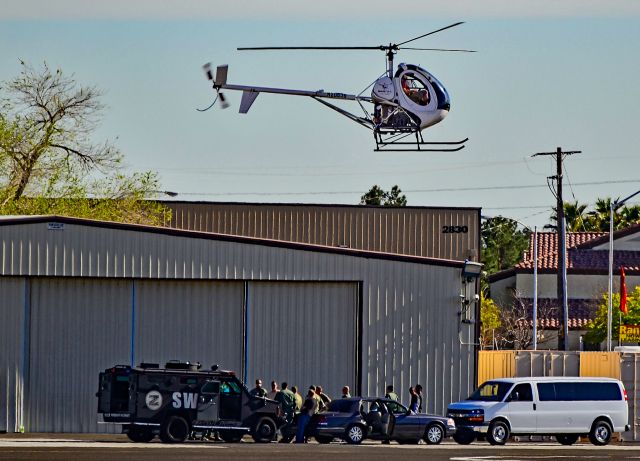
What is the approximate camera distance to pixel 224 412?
34.8 meters

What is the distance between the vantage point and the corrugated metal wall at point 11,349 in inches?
1549

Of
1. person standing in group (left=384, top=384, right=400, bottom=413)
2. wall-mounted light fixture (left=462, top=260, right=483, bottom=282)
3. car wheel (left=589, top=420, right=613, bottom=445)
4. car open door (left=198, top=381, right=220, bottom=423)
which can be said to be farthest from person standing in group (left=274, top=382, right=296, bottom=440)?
car wheel (left=589, top=420, right=613, bottom=445)

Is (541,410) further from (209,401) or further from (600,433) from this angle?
(209,401)

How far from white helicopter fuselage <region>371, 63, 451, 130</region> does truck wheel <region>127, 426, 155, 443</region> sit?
10306 mm

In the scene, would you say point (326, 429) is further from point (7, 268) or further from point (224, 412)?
point (7, 268)

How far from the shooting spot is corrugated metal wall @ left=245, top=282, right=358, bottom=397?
1587 inches

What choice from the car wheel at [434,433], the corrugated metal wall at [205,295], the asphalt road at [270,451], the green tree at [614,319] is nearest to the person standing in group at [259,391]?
the asphalt road at [270,451]

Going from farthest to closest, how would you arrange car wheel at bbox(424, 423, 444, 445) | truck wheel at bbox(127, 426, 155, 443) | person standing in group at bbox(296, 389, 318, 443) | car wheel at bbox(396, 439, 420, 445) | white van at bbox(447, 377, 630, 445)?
white van at bbox(447, 377, 630, 445) < car wheel at bbox(396, 439, 420, 445) < car wheel at bbox(424, 423, 444, 445) < person standing in group at bbox(296, 389, 318, 443) < truck wheel at bbox(127, 426, 155, 443)

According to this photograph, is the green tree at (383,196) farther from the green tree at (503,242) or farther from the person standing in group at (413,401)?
the person standing in group at (413,401)

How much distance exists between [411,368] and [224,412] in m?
7.19

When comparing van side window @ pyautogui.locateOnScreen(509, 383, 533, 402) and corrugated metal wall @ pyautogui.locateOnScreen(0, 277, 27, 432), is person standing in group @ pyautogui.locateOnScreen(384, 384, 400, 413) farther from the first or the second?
corrugated metal wall @ pyautogui.locateOnScreen(0, 277, 27, 432)

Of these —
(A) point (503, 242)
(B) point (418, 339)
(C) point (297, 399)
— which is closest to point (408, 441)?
(C) point (297, 399)

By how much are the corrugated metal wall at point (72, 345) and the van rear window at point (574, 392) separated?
11586 mm

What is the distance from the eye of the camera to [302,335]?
40406mm
